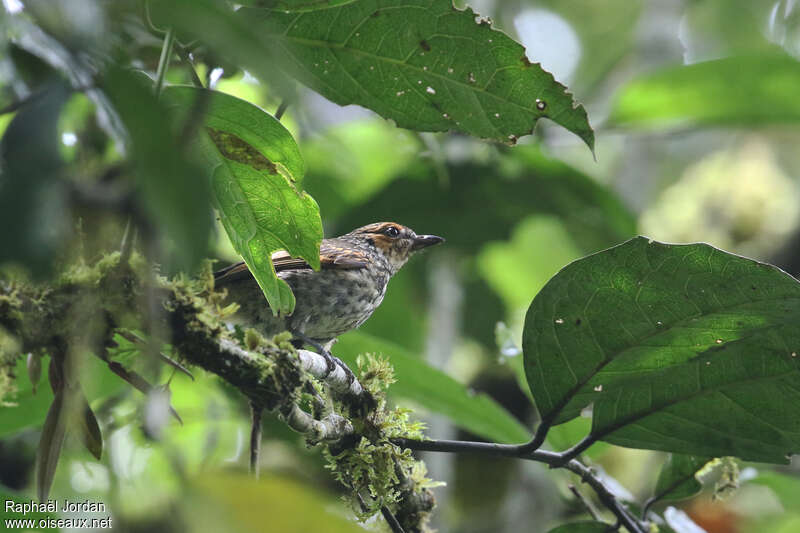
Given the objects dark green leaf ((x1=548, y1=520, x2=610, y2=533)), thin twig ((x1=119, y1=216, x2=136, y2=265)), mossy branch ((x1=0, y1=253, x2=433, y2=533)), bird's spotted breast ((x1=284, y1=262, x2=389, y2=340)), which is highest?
thin twig ((x1=119, y1=216, x2=136, y2=265))

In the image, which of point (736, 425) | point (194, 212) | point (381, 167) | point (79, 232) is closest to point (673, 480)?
point (736, 425)

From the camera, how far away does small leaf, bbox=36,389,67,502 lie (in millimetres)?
1741

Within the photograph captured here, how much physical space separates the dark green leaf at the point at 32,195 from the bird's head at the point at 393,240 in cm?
268

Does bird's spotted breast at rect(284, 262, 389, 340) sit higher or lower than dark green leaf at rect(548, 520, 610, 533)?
lower

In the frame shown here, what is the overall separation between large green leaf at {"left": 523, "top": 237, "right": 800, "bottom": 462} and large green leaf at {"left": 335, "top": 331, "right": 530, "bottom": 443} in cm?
75

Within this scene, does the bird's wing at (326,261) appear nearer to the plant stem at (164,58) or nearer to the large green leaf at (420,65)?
the large green leaf at (420,65)

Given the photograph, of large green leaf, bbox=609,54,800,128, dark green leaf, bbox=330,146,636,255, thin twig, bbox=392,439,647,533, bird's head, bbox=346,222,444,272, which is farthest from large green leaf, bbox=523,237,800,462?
large green leaf, bbox=609,54,800,128

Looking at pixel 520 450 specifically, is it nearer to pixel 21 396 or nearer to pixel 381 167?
pixel 21 396

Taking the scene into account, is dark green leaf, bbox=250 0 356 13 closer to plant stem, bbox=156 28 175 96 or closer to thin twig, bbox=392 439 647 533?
plant stem, bbox=156 28 175 96

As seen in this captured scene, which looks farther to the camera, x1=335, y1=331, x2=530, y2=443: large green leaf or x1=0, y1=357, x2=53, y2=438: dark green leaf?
x1=335, y1=331, x2=530, y2=443: large green leaf

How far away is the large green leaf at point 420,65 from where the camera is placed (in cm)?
185

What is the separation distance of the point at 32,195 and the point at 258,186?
34.9 inches

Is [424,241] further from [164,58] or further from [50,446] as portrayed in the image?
[164,58]

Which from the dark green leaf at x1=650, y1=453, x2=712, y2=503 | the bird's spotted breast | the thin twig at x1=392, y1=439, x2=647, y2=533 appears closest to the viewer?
the thin twig at x1=392, y1=439, x2=647, y2=533
